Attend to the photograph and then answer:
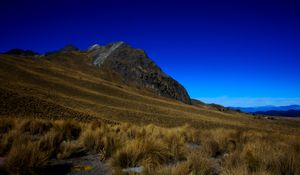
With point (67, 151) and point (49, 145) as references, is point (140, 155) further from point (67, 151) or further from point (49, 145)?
point (49, 145)

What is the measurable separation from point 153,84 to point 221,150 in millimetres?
47747

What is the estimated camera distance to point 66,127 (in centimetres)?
812

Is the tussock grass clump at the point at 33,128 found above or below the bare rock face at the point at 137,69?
below

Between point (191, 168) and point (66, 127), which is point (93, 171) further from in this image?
point (66, 127)

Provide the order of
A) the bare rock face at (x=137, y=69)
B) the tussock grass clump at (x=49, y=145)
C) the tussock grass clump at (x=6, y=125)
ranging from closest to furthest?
the tussock grass clump at (x=49, y=145) → the tussock grass clump at (x=6, y=125) → the bare rock face at (x=137, y=69)

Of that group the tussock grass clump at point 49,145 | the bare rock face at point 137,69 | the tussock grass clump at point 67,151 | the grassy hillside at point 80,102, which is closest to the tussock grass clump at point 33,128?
the tussock grass clump at point 49,145

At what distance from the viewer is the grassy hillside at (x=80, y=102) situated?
54.5ft

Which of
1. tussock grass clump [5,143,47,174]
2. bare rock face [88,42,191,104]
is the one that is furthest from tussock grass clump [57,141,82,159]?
bare rock face [88,42,191,104]

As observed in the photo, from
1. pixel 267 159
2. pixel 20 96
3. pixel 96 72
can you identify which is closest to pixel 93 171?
pixel 267 159

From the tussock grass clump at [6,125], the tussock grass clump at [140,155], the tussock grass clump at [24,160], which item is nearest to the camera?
the tussock grass clump at [24,160]

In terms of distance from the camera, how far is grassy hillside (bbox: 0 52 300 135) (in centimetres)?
1662

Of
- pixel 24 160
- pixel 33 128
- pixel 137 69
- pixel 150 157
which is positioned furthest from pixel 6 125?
pixel 137 69

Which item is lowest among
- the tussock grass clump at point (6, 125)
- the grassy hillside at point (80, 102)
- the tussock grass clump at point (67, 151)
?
the tussock grass clump at point (67, 151)

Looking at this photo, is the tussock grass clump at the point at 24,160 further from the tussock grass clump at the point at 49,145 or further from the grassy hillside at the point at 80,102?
the grassy hillside at the point at 80,102
